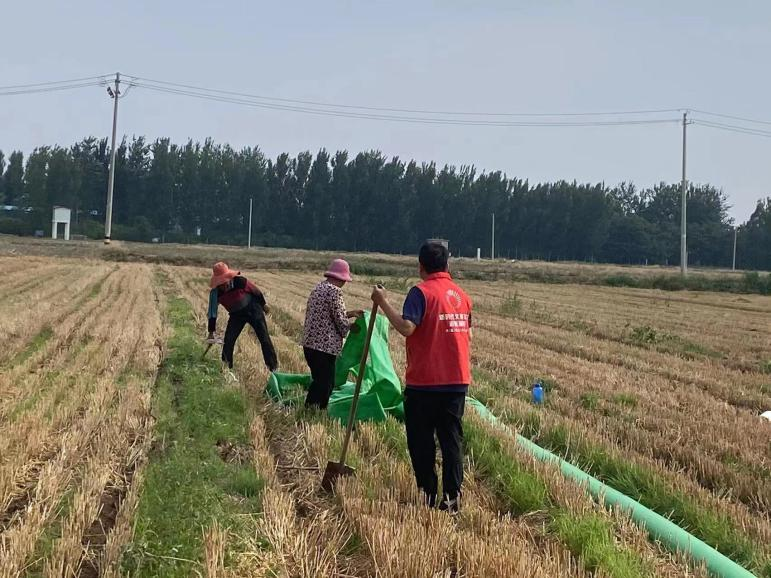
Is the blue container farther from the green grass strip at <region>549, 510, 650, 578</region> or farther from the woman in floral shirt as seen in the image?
the green grass strip at <region>549, 510, 650, 578</region>

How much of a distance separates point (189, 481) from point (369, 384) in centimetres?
264

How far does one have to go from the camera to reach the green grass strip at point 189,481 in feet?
12.5

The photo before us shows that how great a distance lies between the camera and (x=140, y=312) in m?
16.8

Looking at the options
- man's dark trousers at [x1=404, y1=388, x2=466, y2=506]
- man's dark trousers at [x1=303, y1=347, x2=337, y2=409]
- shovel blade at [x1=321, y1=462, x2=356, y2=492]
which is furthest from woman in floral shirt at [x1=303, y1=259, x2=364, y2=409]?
man's dark trousers at [x1=404, y1=388, x2=466, y2=506]

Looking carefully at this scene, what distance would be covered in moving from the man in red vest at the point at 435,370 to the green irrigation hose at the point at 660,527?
110cm

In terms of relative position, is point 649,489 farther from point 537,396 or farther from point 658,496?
point 537,396

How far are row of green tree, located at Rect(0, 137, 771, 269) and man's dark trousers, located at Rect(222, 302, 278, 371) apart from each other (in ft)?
250

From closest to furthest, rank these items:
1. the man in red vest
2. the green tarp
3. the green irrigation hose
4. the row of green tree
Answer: the green irrigation hose, the man in red vest, the green tarp, the row of green tree

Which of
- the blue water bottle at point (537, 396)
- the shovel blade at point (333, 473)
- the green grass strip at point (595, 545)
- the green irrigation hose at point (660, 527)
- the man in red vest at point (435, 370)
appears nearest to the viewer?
the green grass strip at point (595, 545)

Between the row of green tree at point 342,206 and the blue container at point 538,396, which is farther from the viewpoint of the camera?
the row of green tree at point 342,206

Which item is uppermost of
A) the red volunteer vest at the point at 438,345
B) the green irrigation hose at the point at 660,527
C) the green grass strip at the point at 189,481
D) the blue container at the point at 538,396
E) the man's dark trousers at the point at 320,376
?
the red volunteer vest at the point at 438,345

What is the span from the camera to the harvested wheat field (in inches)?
149

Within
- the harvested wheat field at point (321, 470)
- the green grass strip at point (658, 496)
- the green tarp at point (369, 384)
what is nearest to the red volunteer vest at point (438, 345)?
the harvested wheat field at point (321, 470)

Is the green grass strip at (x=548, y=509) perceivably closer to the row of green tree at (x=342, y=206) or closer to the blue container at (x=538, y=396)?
the blue container at (x=538, y=396)
